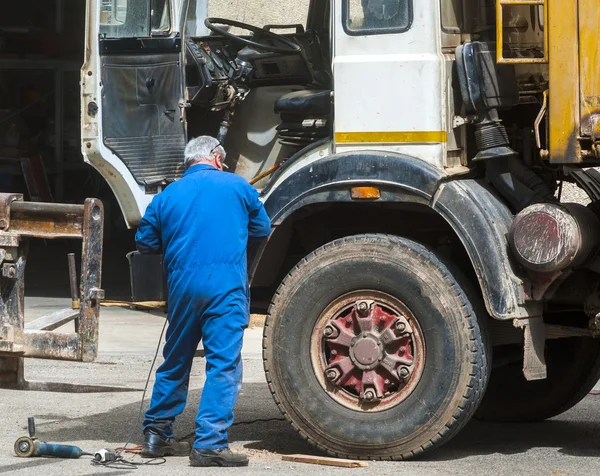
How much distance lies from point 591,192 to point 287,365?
5.42 ft

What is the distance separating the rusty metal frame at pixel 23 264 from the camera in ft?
20.0

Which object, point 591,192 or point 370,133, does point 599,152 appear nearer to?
point 591,192

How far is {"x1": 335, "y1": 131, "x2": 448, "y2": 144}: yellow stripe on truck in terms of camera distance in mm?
5980

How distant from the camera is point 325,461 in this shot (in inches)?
239

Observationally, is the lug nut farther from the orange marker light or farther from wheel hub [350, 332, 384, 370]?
the orange marker light

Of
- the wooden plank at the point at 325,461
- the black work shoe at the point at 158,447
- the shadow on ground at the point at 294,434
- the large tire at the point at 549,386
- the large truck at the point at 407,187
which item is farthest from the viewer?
the large tire at the point at 549,386

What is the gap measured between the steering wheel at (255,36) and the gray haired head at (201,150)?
0.71 meters

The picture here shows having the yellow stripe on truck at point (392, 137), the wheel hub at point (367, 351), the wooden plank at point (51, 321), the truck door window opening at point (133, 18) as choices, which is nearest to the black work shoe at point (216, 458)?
the wheel hub at point (367, 351)

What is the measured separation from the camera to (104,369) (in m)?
9.39

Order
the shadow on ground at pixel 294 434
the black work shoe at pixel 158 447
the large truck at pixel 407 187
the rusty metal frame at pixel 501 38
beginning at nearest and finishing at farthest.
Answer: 1. the rusty metal frame at pixel 501 38
2. the large truck at pixel 407 187
3. the black work shoe at pixel 158 447
4. the shadow on ground at pixel 294 434

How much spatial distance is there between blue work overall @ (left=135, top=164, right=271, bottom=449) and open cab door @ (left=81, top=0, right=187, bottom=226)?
0.48 m

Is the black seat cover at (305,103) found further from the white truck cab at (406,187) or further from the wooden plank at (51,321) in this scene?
the wooden plank at (51,321)

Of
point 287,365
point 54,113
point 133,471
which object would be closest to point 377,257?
point 287,365

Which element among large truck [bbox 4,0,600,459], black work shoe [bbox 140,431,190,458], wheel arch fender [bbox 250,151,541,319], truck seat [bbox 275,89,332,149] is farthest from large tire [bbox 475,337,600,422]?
black work shoe [bbox 140,431,190,458]
